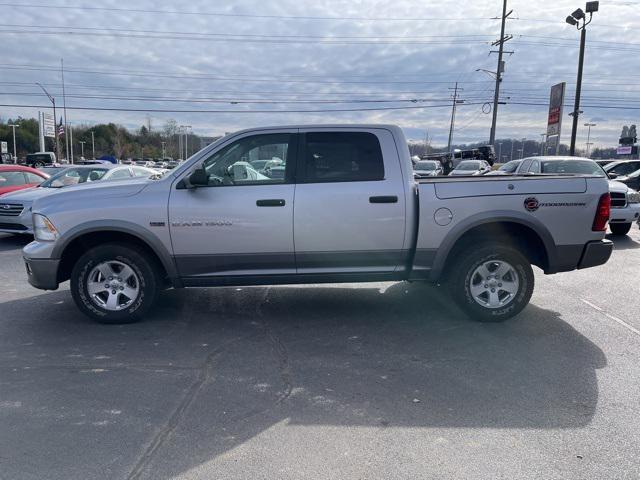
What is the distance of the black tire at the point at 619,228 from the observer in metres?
12.0

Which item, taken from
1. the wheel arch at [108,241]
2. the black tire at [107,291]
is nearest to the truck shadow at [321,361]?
the black tire at [107,291]

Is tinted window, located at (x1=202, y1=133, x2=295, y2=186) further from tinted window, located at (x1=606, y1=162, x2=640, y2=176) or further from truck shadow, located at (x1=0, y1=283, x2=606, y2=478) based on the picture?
tinted window, located at (x1=606, y1=162, x2=640, y2=176)

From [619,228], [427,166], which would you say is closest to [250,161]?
[619,228]

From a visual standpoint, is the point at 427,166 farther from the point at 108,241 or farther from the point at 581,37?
the point at 108,241

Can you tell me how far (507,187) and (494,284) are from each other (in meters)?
1.08

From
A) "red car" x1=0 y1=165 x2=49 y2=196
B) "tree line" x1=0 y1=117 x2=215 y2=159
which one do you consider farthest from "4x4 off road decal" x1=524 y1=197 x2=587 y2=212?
"tree line" x1=0 y1=117 x2=215 y2=159

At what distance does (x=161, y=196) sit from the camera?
202 inches

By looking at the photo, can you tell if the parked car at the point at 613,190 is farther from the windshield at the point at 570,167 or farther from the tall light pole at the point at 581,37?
the tall light pole at the point at 581,37

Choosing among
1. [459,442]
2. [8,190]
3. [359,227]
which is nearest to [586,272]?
[359,227]

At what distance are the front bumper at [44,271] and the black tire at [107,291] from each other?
0.62ft

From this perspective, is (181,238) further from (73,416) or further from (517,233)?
(517,233)

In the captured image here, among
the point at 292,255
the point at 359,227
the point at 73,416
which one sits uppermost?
the point at 359,227

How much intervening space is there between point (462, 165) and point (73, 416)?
28414 millimetres

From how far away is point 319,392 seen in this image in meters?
3.84
